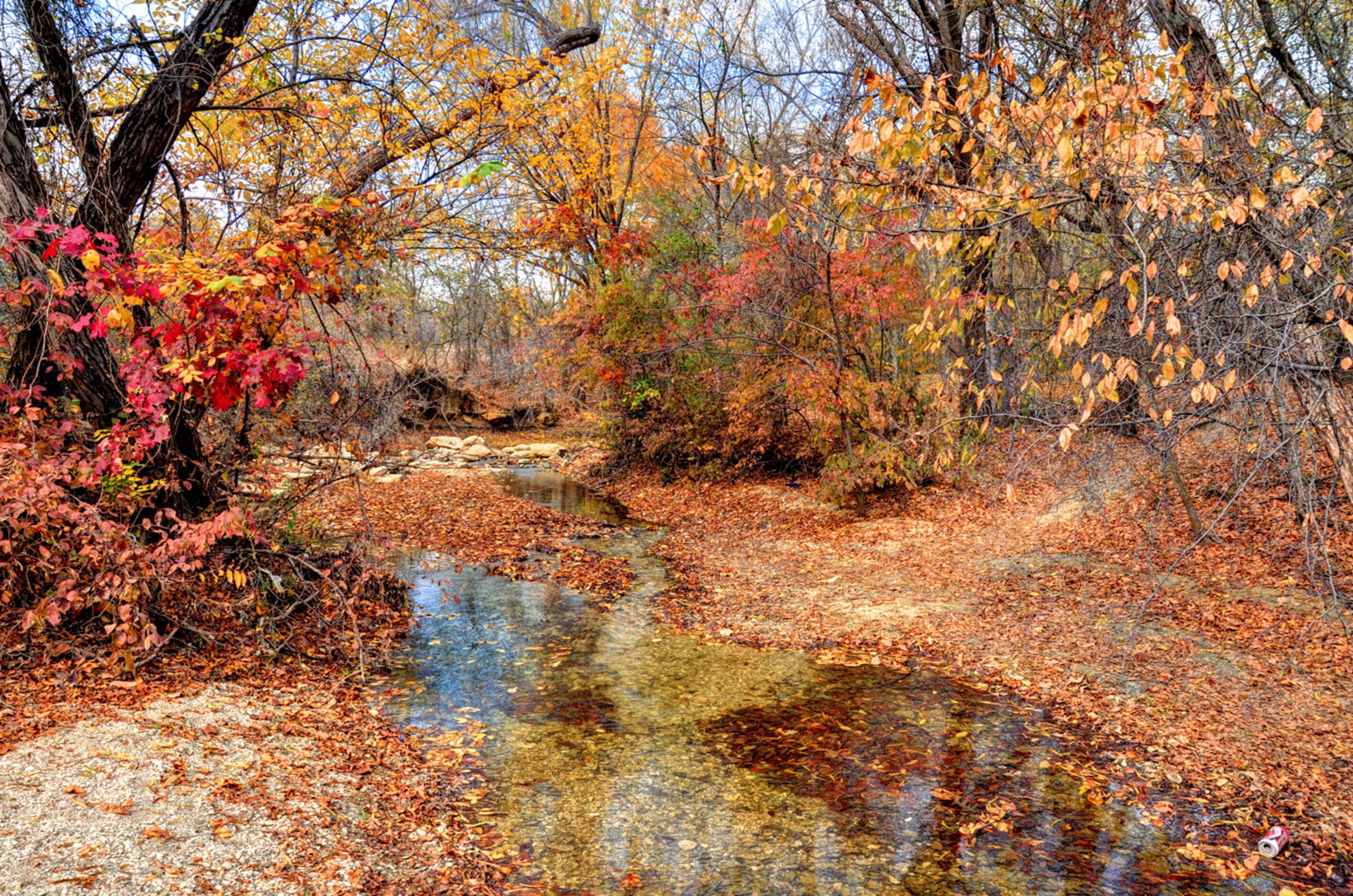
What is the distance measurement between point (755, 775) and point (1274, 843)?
9.37ft

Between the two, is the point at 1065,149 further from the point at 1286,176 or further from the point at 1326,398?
the point at 1326,398

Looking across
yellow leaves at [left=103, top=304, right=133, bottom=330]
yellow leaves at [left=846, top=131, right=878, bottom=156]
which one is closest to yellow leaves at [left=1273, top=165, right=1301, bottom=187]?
yellow leaves at [left=846, top=131, right=878, bottom=156]

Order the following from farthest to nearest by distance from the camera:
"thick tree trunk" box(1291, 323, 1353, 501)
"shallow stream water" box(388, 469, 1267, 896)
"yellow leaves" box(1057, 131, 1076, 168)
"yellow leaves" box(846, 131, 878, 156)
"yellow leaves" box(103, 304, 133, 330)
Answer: "yellow leaves" box(103, 304, 133, 330) < "thick tree trunk" box(1291, 323, 1353, 501) < "shallow stream water" box(388, 469, 1267, 896) < "yellow leaves" box(846, 131, 878, 156) < "yellow leaves" box(1057, 131, 1076, 168)

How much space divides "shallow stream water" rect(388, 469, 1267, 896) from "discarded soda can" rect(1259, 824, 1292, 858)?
0.31 metres

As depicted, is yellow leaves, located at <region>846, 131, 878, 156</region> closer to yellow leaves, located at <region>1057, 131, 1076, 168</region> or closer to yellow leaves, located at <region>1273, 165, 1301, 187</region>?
yellow leaves, located at <region>1057, 131, 1076, 168</region>

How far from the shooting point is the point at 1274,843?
14.9 feet

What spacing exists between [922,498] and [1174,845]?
8.82m

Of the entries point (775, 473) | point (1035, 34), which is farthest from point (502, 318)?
point (1035, 34)

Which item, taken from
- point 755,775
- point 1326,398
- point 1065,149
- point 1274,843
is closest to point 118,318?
point 755,775

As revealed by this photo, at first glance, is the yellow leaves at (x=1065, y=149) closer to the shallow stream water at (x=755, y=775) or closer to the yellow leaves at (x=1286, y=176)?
the yellow leaves at (x=1286, y=176)

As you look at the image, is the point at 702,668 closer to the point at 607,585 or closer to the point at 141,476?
the point at 607,585

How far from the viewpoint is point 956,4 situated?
12.6m

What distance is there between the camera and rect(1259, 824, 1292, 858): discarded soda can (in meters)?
4.52

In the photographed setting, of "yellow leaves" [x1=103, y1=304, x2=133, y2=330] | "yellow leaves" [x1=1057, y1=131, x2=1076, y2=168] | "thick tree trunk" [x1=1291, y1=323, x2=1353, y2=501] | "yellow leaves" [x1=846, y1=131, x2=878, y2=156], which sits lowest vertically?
"thick tree trunk" [x1=1291, y1=323, x2=1353, y2=501]
